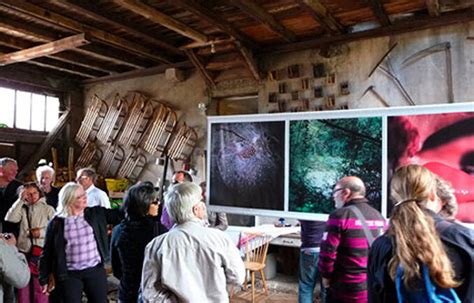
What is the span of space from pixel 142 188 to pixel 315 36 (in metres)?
3.69

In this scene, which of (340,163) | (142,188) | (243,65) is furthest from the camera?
(243,65)

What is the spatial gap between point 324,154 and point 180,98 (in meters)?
3.94

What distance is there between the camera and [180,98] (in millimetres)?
6594

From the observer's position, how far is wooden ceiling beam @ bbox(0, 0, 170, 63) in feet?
13.7

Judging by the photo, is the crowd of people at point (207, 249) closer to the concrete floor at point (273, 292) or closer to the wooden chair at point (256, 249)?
the wooden chair at point (256, 249)

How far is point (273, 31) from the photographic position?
5.04 meters

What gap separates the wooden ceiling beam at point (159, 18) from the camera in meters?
4.06

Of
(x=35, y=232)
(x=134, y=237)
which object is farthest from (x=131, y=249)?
(x=35, y=232)

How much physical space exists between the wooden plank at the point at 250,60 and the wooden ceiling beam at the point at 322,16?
112 centimetres

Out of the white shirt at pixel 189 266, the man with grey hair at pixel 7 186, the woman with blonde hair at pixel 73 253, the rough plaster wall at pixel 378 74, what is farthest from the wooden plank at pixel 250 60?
the white shirt at pixel 189 266

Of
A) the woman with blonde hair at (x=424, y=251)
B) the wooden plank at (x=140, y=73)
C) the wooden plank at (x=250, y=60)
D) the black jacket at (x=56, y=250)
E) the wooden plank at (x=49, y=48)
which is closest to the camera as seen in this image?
the woman with blonde hair at (x=424, y=251)

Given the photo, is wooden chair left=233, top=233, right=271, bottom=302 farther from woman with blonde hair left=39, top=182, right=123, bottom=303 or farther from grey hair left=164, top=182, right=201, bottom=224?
grey hair left=164, top=182, right=201, bottom=224

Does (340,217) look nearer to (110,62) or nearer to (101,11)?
(101,11)

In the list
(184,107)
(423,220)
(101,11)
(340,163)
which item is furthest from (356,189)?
(184,107)
